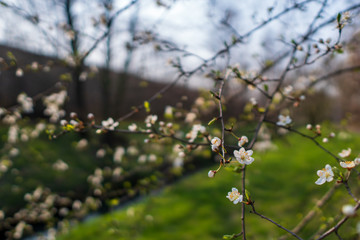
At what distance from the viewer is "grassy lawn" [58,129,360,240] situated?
494 centimetres

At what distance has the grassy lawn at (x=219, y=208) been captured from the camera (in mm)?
4943

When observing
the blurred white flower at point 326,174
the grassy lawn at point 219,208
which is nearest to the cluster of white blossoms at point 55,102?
the grassy lawn at point 219,208

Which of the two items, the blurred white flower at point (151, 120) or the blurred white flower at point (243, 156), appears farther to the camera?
the blurred white flower at point (151, 120)

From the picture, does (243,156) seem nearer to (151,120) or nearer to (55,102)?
(151,120)

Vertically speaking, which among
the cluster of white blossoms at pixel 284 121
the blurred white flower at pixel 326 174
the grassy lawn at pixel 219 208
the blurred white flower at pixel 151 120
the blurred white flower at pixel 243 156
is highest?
the grassy lawn at pixel 219 208

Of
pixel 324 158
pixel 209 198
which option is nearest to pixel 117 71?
pixel 209 198

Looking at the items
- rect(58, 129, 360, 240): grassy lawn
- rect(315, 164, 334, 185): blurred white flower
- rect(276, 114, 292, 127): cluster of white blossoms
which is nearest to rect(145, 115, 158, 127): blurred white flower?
rect(276, 114, 292, 127): cluster of white blossoms

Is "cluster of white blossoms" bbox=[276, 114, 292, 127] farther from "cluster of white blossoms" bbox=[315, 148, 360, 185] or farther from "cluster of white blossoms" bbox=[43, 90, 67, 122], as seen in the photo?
"cluster of white blossoms" bbox=[43, 90, 67, 122]

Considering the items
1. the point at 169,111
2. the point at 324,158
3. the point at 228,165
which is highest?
the point at 324,158

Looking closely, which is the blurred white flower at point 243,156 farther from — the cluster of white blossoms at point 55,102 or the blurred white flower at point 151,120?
the cluster of white blossoms at point 55,102

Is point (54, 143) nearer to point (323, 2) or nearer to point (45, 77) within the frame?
point (45, 77)

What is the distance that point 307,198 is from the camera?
6395 millimetres

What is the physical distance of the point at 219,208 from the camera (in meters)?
6.43

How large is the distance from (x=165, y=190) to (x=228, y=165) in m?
6.92
